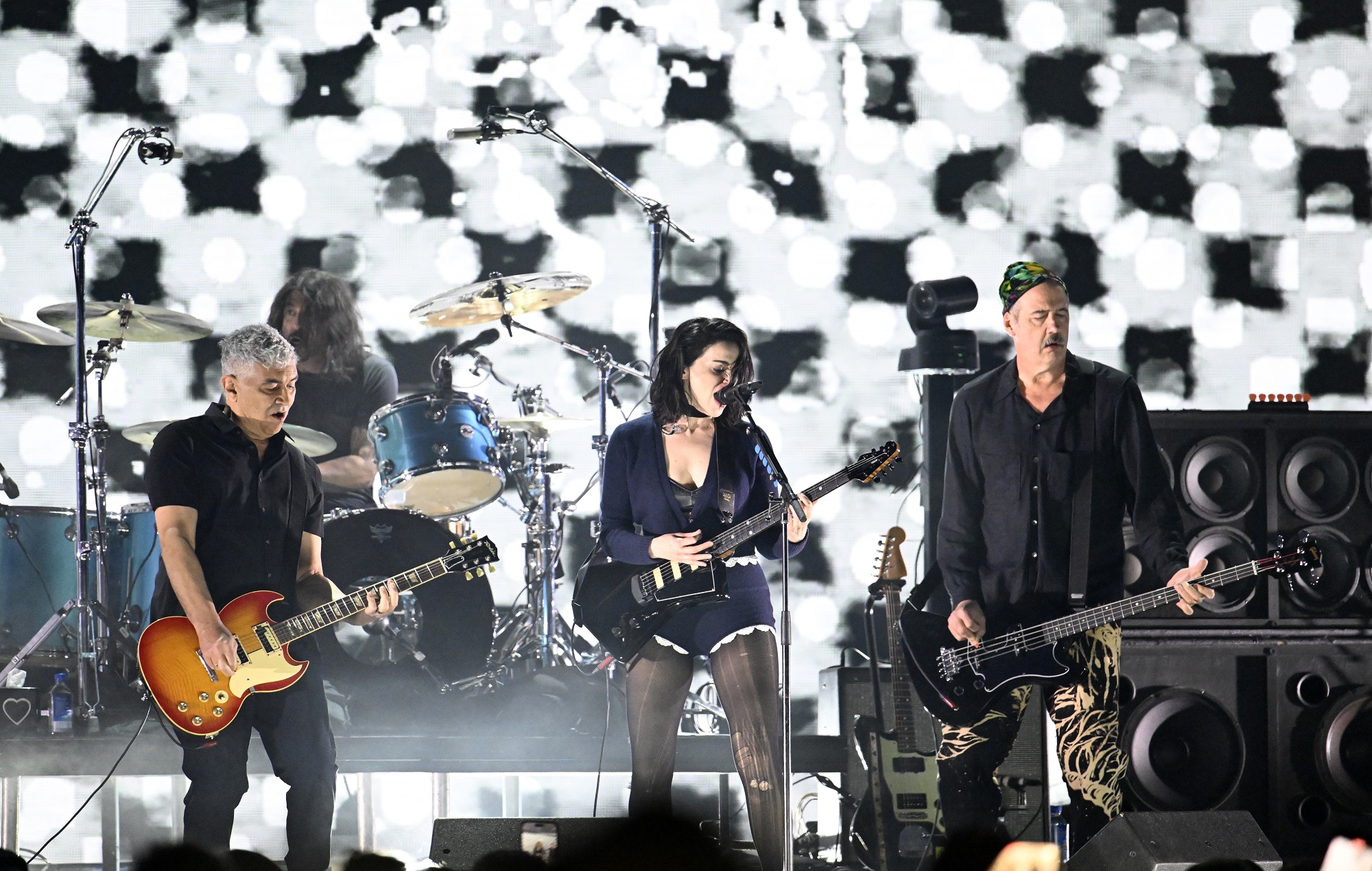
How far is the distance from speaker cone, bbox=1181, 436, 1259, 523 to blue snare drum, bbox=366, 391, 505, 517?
273 centimetres

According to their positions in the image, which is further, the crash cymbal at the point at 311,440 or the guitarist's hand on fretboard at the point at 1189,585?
the crash cymbal at the point at 311,440

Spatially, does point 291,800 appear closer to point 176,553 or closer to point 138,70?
point 176,553

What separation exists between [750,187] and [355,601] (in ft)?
10.4

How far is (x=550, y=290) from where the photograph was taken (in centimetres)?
573

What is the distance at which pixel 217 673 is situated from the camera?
3.93 metres

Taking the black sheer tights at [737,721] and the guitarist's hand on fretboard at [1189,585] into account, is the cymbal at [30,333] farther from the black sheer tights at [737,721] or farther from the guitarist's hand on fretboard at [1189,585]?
the guitarist's hand on fretboard at [1189,585]

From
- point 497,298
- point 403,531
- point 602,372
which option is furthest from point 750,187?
point 403,531

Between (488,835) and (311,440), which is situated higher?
(311,440)

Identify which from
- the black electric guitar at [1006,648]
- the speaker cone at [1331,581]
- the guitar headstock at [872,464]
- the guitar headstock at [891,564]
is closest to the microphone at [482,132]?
the guitar headstock at [891,564]

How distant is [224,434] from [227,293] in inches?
101

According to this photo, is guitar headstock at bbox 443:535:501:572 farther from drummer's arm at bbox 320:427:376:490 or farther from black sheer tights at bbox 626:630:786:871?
drummer's arm at bbox 320:427:376:490

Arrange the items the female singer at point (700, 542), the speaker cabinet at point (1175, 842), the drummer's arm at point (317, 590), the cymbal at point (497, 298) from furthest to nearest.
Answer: the cymbal at point (497, 298) < the drummer's arm at point (317, 590) < the female singer at point (700, 542) < the speaker cabinet at point (1175, 842)

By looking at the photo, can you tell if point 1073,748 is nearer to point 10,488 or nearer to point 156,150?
point 156,150

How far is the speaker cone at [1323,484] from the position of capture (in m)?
4.91
